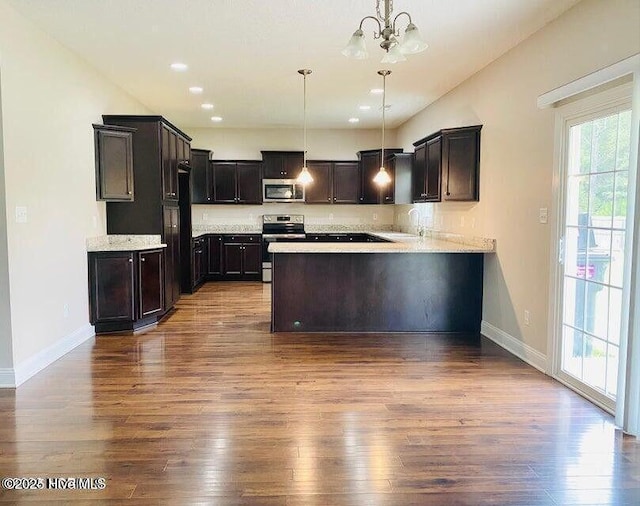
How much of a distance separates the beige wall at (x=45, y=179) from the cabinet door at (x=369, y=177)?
470cm

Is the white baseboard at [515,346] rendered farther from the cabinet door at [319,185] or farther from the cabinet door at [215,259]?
the cabinet door at [215,259]

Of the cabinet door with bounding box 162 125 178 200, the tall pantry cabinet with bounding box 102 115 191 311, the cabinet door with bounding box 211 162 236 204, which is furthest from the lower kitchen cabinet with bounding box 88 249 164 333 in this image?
the cabinet door with bounding box 211 162 236 204

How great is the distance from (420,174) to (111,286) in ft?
13.0

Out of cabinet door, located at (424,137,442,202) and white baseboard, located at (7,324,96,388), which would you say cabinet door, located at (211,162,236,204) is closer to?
cabinet door, located at (424,137,442,202)

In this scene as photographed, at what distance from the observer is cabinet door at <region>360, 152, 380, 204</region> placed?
8.50 m

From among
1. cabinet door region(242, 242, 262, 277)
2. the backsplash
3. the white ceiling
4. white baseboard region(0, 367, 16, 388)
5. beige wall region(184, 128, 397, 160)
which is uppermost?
the white ceiling

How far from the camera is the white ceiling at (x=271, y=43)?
3.60m

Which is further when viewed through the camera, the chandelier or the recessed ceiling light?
the recessed ceiling light

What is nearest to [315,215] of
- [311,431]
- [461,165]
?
[461,165]

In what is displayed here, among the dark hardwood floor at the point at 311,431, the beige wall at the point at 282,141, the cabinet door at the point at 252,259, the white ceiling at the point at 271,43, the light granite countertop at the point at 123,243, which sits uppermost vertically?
the white ceiling at the point at 271,43

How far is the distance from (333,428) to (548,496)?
116cm

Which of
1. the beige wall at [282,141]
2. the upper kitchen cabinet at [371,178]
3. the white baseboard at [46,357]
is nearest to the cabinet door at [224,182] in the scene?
the beige wall at [282,141]

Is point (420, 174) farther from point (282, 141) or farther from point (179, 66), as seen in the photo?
point (282, 141)

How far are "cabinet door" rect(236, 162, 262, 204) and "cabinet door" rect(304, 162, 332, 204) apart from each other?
0.88 m
